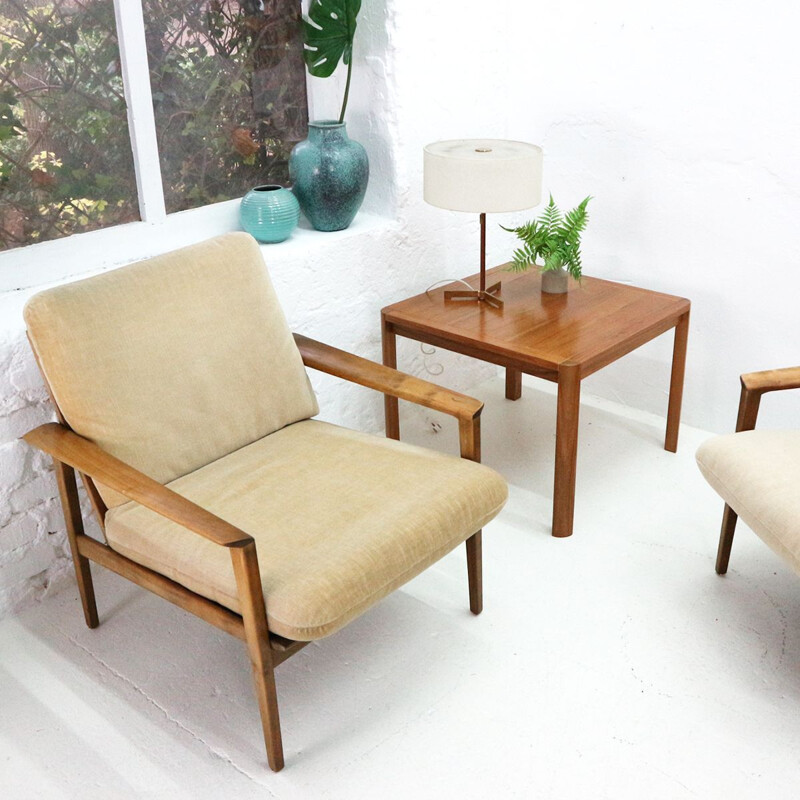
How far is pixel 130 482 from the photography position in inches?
69.0

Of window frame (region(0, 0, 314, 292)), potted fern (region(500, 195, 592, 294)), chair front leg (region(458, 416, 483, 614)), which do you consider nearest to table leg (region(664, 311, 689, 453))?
potted fern (region(500, 195, 592, 294))

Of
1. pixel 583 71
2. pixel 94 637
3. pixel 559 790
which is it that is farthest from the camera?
pixel 583 71

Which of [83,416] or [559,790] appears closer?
[559,790]

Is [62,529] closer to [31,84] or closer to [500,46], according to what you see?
[31,84]

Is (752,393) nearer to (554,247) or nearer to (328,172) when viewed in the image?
(554,247)

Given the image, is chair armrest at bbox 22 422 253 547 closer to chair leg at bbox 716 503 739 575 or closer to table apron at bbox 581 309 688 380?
table apron at bbox 581 309 688 380

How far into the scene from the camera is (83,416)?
6.22 feet

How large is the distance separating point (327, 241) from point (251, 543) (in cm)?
123

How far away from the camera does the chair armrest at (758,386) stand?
2.10m

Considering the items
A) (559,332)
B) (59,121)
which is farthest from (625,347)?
(59,121)

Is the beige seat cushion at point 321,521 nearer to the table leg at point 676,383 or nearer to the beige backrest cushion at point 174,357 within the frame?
the beige backrest cushion at point 174,357

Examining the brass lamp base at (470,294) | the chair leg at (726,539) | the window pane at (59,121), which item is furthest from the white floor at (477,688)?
the window pane at (59,121)

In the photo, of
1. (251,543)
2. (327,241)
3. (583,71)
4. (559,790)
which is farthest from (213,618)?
(583,71)

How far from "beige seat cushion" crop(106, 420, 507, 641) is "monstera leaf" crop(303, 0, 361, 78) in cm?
111
